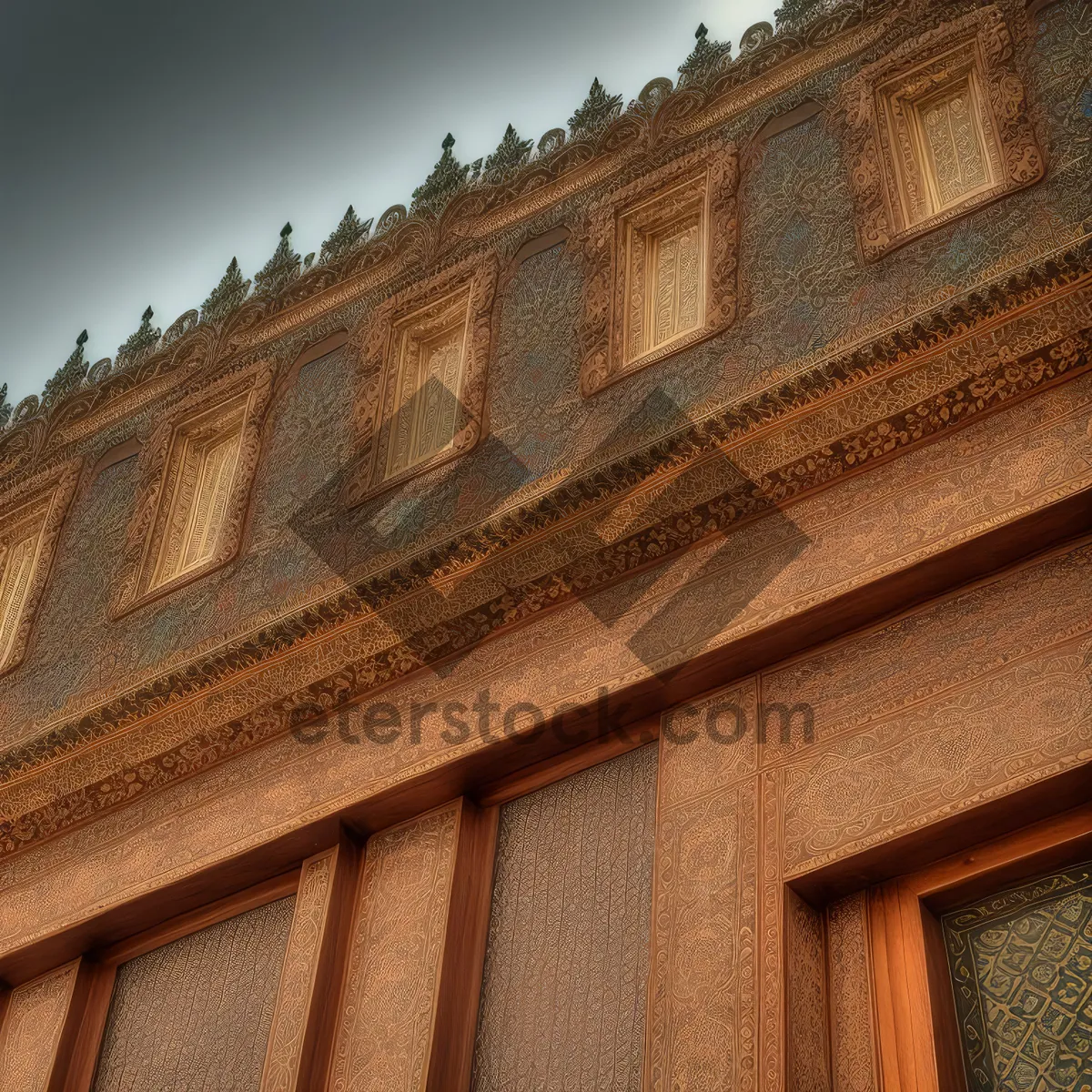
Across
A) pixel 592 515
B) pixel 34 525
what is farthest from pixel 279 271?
pixel 592 515

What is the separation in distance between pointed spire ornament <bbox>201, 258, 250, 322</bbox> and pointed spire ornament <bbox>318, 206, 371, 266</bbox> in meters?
0.45

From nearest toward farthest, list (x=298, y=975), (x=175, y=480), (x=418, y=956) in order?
(x=418, y=956) → (x=298, y=975) → (x=175, y=480)

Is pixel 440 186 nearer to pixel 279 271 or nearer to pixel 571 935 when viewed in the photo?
pixel 279 271

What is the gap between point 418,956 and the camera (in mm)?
5426

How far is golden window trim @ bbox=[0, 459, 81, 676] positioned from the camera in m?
7.61

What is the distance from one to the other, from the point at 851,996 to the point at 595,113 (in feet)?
13.5

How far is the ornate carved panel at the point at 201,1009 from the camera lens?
572 centimetres

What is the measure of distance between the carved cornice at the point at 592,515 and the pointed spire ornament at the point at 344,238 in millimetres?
2221

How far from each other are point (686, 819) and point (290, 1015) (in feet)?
4.52

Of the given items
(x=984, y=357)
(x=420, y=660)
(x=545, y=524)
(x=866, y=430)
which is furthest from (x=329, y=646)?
(x=984, y=357)

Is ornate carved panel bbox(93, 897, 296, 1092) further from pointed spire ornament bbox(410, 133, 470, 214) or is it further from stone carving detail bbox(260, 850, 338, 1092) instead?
pointed spire ornament bbox(410, 133, 470, 214)

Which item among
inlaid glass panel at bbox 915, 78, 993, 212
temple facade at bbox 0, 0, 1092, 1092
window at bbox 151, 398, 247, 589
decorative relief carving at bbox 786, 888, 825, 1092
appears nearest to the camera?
decorative relief carving at bbox 786, 888, 825, 1092

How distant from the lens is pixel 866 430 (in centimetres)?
547

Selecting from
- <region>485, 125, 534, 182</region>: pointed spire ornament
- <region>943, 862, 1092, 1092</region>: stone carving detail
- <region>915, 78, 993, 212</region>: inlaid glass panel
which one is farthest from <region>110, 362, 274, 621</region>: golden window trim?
<region>943, 862, 1092, 1092</region>: stone carving detail
